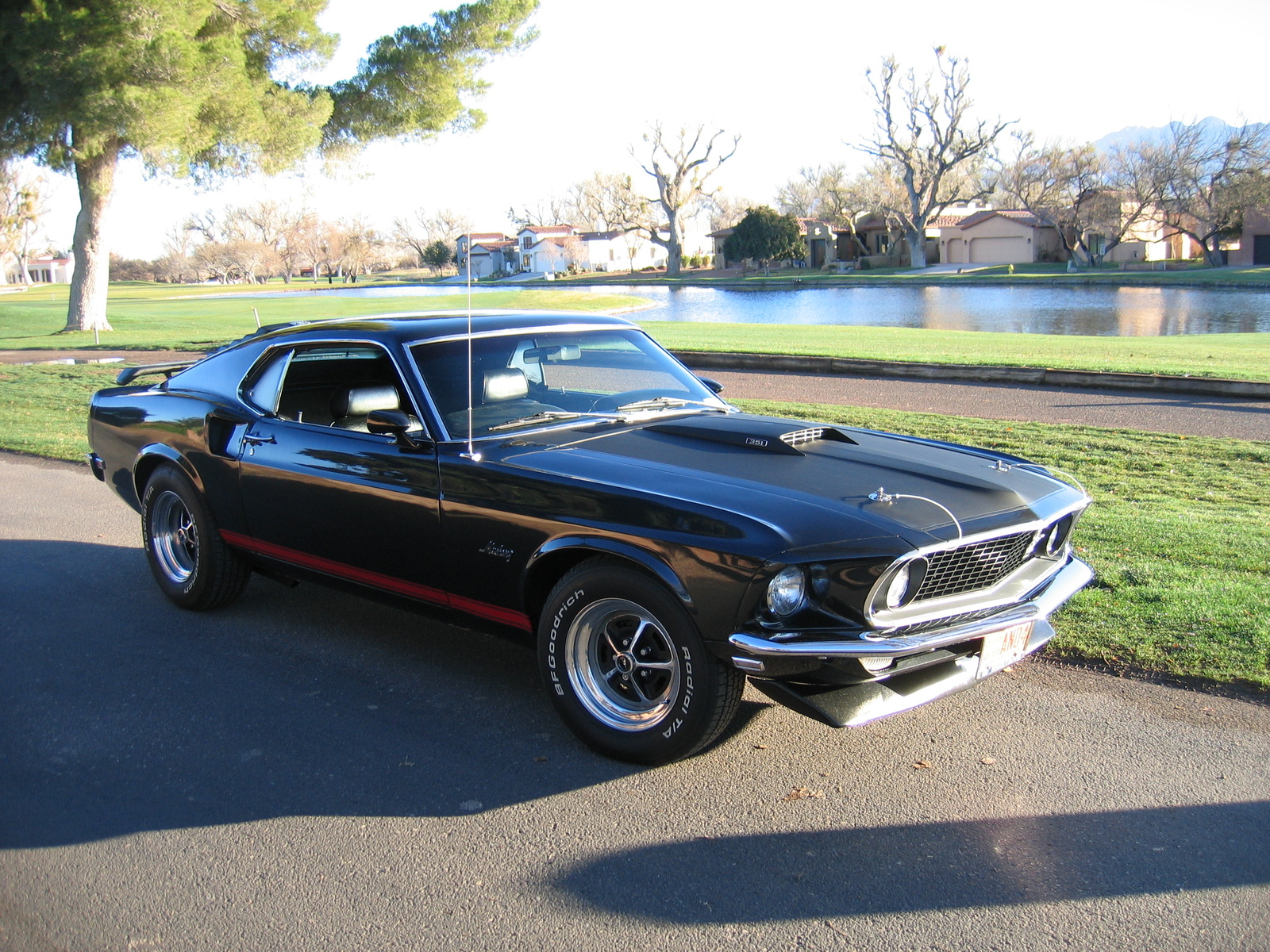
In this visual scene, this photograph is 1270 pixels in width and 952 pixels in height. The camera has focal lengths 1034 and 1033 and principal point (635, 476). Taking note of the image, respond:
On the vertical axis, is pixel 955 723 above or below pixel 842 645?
below

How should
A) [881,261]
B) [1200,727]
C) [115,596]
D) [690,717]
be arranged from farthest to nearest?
[881,261], [115,596], [1200,727], [690,717]

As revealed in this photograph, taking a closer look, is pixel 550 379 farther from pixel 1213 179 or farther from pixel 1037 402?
pixel 1213 179

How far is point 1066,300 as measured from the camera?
45562 mm

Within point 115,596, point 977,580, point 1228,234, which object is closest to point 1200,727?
point 977,580

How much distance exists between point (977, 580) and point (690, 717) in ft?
3.78

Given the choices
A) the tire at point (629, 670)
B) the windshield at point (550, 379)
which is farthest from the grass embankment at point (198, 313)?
the tire at point (629, 670)

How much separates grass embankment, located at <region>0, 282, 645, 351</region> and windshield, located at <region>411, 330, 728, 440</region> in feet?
38.1

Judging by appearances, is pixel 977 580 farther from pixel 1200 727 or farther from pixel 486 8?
pixel 486 8

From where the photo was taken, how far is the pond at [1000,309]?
3209 centimetres

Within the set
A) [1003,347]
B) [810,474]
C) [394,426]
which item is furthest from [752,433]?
[1003,347]

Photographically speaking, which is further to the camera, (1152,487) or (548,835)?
(1152,487)

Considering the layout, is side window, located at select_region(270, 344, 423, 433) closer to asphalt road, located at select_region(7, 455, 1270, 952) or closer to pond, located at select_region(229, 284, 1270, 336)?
asphalt road, located at select_region(7, 455, 1270, 952)

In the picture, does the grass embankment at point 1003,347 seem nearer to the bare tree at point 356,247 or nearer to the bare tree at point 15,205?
the bare tree at point 15,205

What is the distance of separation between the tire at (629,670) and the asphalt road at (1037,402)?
8648mm
